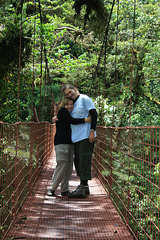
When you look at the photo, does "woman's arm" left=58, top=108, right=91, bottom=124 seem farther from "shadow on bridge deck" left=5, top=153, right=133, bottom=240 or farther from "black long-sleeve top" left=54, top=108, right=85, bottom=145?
"shadow on bridge deck" left=5, top=153, right=133, bottom=240

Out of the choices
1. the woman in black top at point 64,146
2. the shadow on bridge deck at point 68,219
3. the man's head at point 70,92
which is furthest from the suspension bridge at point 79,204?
the man's head at point 70,92

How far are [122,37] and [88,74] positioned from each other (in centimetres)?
210

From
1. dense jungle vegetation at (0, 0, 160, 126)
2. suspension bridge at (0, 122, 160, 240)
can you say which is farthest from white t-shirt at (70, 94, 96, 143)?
dense jungle vegetation at (0, 0, 160, 126)

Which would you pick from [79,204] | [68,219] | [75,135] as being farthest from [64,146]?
[68,219]

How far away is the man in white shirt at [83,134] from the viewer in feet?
12.1

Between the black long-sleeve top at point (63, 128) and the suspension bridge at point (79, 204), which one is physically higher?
the black long-sleeve top at point (63, 128)

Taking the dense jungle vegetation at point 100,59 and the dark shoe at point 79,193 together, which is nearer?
the dark shoe at point 79,193

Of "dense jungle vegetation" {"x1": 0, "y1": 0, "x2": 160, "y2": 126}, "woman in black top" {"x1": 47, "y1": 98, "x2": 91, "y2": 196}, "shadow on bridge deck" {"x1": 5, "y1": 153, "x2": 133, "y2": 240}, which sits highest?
"dense jungle vegetation" {"x1": 0, "y1": 0, "x2": 160, "y2": 126}

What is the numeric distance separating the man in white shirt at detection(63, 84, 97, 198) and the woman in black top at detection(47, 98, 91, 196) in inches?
2.3

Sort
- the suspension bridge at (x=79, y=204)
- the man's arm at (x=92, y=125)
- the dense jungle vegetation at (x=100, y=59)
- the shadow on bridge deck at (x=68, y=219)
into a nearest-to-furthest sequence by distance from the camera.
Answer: the suspension bridge at (x=79, y=204) → the shadow on bridge deck at (x=68, y=219) → the man's arm at (x=92, y=125) → the dense jungle vegetation at (x=100, y=59)

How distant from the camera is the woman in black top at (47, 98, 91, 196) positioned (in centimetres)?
373

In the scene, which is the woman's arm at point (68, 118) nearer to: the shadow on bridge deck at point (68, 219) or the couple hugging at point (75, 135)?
the couple hugging at point (75, 135)

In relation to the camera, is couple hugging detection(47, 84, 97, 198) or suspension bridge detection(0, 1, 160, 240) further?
couple hugging detection(47, 84, 97, 198)

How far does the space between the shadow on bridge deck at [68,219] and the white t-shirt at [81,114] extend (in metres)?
0.62
